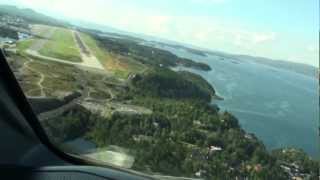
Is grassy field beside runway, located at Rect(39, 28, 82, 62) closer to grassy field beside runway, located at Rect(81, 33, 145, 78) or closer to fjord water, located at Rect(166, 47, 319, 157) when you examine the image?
grassy field beside runway, located at Rect(81, 33, 145, 78)

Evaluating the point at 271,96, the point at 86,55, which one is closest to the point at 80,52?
the point at 86,55

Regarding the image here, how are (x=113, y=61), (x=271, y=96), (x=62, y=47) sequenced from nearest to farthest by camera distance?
(x=62, y=47)
(x=113, y=61)
(x=271, y=96)

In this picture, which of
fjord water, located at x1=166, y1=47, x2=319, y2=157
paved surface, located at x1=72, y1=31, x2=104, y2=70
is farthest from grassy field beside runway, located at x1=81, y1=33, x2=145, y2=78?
fjord water, located at x1=166, y1=47, x2=319, y2=157

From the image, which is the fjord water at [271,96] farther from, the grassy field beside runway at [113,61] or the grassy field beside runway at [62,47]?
the grassy field beside runway at [62,47]

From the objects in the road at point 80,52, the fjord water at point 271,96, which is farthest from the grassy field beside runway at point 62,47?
the fjord water at point 271,96

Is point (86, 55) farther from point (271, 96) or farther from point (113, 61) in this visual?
point (271, 96)
